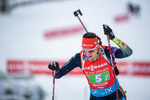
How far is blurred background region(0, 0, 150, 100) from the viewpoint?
670 cm

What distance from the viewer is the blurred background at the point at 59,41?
670 cm

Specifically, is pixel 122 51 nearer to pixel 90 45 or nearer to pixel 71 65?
pixel 90 45

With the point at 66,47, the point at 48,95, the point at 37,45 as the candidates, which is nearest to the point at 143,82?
the point at 48,95

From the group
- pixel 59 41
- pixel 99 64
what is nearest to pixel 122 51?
pixel 99 64

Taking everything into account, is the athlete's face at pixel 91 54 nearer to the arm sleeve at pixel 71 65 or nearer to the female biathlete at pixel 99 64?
the female biathlete at pixel 99 64

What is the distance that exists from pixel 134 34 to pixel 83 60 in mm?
7476

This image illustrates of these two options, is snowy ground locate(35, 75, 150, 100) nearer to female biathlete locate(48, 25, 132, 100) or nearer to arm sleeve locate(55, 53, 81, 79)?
arm sleeve locate(55, 53, 81, 79)

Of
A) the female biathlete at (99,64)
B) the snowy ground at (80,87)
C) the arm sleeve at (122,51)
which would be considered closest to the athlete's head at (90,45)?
the female biathlete at (99,64)

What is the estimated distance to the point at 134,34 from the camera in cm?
994

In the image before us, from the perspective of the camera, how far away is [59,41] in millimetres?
11523

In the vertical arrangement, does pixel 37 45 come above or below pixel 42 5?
below

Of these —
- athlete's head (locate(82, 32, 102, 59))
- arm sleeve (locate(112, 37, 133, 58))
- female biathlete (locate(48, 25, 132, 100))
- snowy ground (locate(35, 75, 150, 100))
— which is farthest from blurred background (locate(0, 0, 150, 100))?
athlete's head (locate(82, 32, 102, 59))

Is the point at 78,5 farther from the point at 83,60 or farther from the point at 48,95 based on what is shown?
the point at 83,60

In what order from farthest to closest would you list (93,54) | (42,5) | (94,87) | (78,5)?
(42,5) → (78,5) → (94,87) → (93,54)
